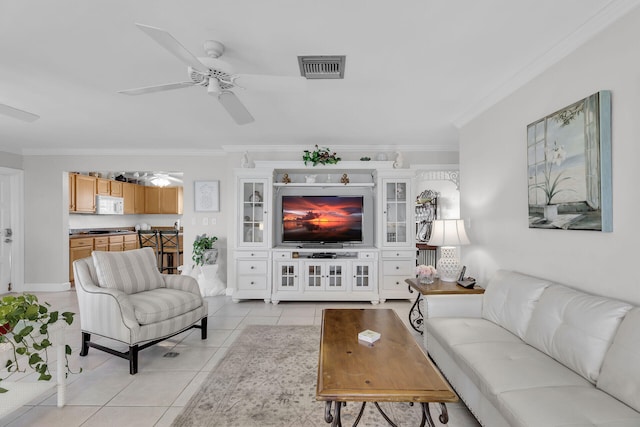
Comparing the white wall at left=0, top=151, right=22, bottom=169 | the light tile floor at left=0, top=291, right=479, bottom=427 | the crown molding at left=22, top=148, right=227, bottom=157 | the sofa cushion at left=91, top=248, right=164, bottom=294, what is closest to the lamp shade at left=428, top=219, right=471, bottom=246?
the light tile floor at left=0, top=291, right=479, bottom=427

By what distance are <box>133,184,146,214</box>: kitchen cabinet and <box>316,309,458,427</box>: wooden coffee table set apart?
22.8 feet

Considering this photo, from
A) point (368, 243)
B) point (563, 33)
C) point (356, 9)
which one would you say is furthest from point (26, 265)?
point (563, 33)

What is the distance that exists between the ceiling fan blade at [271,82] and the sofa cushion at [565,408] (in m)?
1.97

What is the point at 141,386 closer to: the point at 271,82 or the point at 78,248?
the point at 271,82

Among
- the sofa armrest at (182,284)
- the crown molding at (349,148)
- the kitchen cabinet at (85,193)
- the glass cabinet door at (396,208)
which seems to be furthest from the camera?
the kitchen cabinet at (85,193)

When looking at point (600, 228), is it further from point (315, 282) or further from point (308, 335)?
Result: point (315, 282)

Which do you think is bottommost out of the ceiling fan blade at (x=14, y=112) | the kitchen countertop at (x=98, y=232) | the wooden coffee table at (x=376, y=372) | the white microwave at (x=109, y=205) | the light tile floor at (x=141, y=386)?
the light tile floor at (x=141, y=386)

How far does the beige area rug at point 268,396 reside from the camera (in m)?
1.91

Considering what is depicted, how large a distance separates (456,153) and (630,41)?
3.22m

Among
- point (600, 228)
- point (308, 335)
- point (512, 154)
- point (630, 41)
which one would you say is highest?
point (630, 41)

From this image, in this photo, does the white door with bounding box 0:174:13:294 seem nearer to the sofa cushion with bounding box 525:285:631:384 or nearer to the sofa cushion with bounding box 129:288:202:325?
the sofa cushion with bounding box 129:288:202:325

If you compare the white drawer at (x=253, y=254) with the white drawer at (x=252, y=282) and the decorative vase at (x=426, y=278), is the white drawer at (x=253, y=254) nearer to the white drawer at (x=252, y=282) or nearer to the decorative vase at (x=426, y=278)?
the white drawer at (x=252, y=282)

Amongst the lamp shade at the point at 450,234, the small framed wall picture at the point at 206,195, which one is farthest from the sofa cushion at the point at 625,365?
the small framed wall picture at the point at 206,195

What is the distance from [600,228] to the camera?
5.75 ft
